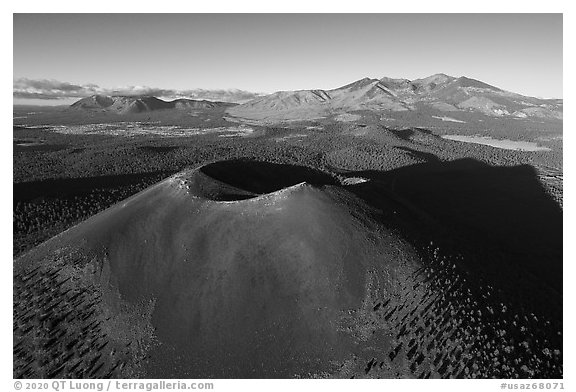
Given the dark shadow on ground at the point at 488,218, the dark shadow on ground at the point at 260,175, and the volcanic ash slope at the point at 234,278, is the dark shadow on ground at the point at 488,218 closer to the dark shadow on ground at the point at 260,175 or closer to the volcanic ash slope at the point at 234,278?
the volcanic ash slope at the point at 234,278

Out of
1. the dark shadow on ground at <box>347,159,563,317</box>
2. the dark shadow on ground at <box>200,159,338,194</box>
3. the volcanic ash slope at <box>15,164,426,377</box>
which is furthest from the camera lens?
the dark shadow on ground at <box>200,159,338,194</box>

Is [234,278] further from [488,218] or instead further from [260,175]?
[488,218]

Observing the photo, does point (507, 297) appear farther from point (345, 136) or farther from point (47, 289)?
point (345, 136)

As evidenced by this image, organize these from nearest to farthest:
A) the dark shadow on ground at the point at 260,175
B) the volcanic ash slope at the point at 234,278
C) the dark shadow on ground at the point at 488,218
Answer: the volcanic ash slope at the point at 234,278 < the dark shadow on ground at the point at 488,218 < the dark shadow on ground at the point at 260,175

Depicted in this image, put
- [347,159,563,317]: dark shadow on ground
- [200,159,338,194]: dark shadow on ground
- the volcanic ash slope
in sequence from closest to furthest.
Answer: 1. the volcanic ash slope
2. [347,159,563,317]: dark shadow on ground
3. [200,159,338,194]: dark shadow on ground

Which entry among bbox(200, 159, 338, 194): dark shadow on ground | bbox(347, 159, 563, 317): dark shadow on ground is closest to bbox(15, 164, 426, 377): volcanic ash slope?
bbox(347, 159, 563, 317): dark shadow on ground

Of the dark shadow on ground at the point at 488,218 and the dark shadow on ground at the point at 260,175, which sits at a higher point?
the dark shadow on ground at the point at 260,175

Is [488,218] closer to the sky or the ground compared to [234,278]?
closer to the ground

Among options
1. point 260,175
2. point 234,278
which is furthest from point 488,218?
point 234,278

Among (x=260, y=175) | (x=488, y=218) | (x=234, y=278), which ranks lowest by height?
(x=488, y=218)

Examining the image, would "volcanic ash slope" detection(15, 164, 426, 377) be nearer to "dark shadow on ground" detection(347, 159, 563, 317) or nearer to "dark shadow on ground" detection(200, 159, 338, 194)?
"dark shadow on ground" detection(347, 159, 563, 317)

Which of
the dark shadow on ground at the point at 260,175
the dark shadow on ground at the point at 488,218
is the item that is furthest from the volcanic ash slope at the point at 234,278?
the dark shadow on ground at the point at 260,175
